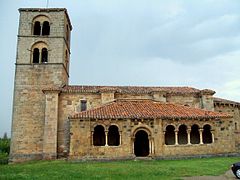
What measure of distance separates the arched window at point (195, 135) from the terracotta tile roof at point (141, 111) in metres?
1.80

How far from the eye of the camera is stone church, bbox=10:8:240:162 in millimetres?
24891

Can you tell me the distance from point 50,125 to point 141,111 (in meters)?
9.09

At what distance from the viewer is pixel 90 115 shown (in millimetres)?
24969

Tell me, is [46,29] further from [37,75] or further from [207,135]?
[207,135]

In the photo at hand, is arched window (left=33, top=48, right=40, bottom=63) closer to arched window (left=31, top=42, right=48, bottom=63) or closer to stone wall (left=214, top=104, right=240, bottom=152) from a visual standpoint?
arched window (left=31, top=42, right=48, bottom=63)

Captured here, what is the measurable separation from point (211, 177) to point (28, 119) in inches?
802

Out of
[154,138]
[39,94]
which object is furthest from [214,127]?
[39,94]

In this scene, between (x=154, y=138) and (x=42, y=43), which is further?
(x=42, y=43)

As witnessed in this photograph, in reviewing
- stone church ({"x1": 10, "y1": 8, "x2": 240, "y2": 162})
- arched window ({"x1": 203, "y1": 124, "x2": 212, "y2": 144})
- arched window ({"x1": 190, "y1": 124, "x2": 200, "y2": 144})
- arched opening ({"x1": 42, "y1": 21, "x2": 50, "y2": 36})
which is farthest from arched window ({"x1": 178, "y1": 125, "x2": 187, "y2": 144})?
arched opening ({"x1": 42, "y1": 21, "x2": 50, "y2": 36})

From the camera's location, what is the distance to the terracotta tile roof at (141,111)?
990 inches

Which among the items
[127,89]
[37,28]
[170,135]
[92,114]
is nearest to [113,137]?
[92,114]

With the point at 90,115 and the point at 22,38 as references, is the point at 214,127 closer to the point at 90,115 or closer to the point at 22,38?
Result: the point at 90,115

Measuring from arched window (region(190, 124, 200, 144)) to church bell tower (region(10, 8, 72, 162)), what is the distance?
13.5 metres

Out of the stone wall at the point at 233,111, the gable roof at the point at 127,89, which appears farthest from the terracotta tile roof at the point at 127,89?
the stone wall at the point at 233,111
